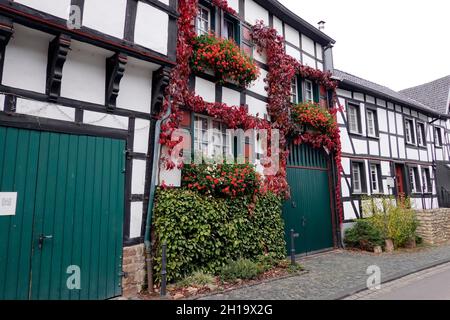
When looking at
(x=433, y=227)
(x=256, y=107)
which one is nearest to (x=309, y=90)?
(x=256, y=107)

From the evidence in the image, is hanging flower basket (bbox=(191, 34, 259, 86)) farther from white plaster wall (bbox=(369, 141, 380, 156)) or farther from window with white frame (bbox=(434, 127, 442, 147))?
window with white frame (bbox=(434, 127, 442, 147))

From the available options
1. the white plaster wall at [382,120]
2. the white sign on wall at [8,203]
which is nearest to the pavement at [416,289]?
the white sign on wall at [8,203]

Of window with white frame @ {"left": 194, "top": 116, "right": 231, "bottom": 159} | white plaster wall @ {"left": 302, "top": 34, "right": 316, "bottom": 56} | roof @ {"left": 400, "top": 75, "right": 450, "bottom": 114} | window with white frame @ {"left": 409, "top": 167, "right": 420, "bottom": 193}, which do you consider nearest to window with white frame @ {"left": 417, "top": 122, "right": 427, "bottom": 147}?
window with white frame @ {"left": 409, "top": 167, "right": 420, "bottom": 193}

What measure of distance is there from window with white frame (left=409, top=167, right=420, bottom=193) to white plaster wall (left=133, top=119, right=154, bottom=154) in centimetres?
1276

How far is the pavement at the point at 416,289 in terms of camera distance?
4.92 metres

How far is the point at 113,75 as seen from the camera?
4848 millimetres

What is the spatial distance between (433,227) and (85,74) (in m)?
11.7

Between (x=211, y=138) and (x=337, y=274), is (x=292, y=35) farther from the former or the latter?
(x=337, y=274)

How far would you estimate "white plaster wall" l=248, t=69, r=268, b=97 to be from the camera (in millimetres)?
8031

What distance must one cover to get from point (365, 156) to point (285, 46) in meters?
5.24

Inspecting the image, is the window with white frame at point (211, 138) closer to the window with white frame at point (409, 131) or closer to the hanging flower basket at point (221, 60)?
the hanging flower basket at point (221, 60)
